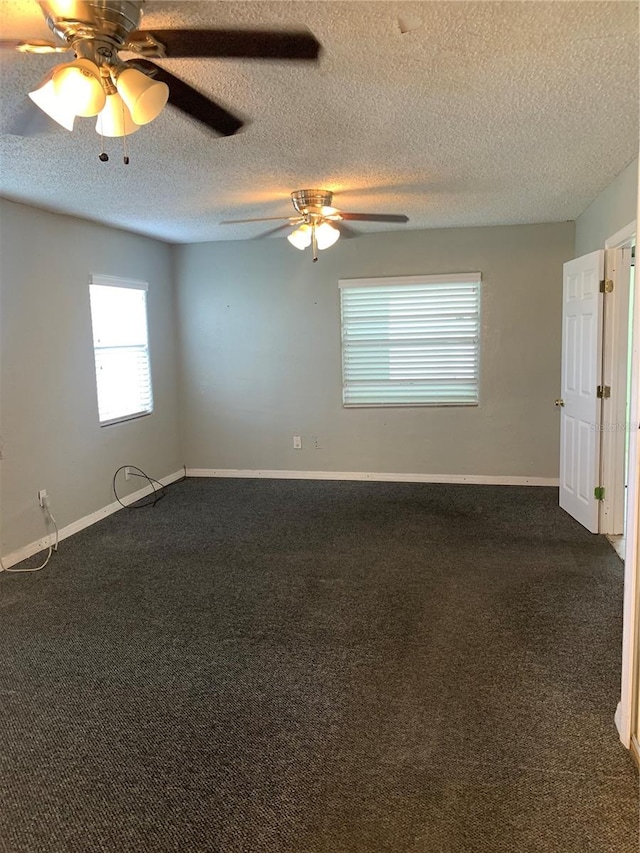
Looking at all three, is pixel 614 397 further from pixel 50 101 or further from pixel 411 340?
pixel 50 101

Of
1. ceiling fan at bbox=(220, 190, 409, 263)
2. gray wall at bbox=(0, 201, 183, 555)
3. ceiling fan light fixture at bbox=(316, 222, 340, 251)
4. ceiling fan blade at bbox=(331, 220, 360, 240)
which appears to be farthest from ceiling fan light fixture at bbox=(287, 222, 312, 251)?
gray wall at bbox=(0, 201, 183, 555)

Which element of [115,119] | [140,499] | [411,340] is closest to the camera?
[115,119]

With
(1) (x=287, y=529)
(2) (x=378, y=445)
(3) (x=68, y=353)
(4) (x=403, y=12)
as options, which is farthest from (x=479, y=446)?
(4) (x=403, y=12)

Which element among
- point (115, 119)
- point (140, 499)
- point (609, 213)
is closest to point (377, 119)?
point (115, 119)

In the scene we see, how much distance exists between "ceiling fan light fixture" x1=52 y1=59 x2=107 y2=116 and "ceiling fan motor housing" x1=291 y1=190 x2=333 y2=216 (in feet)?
7.53

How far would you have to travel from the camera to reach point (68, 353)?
14.9 feet

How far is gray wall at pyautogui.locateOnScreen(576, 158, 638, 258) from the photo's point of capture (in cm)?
348

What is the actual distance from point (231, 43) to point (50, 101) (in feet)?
1.75

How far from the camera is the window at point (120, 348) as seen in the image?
16.4 ft

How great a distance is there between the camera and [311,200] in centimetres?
387

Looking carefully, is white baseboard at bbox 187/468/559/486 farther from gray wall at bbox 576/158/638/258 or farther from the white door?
gray wall at bbox 576/158/638/258

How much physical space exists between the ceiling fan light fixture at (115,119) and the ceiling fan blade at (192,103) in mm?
147

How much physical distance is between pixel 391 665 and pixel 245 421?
390 centimetres

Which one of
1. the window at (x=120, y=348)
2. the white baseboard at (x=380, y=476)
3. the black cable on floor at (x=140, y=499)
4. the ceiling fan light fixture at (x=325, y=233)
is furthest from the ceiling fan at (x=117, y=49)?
the white baseboard at (x=380, y=476)
